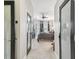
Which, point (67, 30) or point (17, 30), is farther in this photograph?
point (17, 30)

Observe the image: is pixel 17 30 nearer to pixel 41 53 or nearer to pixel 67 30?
pixel 67 30

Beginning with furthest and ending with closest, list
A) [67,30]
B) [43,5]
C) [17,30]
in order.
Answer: [43,5], [17,30], [67,30]

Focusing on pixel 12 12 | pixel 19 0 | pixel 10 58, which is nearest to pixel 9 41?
pixel 10 58

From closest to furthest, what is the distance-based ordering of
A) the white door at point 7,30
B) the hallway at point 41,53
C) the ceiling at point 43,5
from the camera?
the white door at point 7,30
the hallway at point 41,53
the ceiling at point 43,5

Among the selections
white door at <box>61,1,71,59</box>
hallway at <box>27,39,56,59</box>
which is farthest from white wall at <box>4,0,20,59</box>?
hallway at <box>27,39,56,59</box>

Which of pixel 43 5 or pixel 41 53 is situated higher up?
pixel 43 5

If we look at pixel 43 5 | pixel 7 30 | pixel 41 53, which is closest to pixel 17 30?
pixel 7 30

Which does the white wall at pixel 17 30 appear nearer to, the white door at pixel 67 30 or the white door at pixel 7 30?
the white door at pixel 7 30

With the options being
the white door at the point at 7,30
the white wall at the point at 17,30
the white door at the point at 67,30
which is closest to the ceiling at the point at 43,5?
the white wall at the point at 17,30

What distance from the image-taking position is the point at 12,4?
380cm

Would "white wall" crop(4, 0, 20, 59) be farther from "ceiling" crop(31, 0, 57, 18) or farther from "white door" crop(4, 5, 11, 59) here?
"ceiling" crop(31, 0, 57, 18)

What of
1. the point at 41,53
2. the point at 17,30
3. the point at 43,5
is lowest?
the point at 41,53
